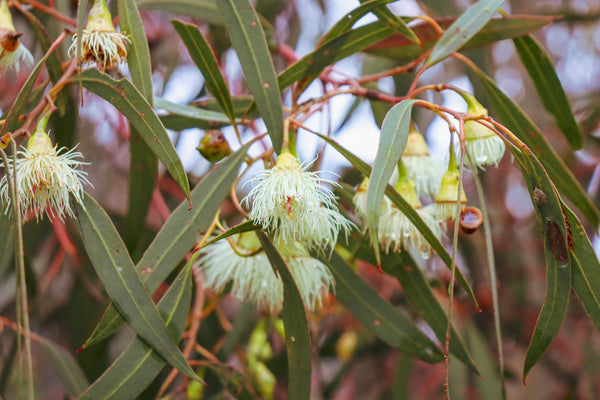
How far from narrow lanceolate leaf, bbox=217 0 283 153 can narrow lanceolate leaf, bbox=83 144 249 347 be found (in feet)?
0.31

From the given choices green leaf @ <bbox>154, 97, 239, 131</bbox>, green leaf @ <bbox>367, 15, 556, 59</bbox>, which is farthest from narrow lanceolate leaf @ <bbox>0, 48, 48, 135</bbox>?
green leaf @ <bbox>367, 15, 556, 59</bbox>

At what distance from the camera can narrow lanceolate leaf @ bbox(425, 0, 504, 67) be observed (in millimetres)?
790

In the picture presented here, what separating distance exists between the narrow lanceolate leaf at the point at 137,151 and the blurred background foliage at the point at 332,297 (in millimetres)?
31

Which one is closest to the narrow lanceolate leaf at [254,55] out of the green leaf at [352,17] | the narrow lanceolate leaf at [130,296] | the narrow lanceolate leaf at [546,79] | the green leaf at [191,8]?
the green leaf at [352,17]

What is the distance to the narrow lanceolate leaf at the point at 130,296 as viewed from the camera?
692 mm

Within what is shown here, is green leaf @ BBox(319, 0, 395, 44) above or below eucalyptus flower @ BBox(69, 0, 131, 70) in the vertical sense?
above

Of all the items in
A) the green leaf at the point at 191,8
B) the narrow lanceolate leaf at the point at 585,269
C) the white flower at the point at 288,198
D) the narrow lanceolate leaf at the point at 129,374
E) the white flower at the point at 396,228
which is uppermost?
the green leaf at the point at 191,8

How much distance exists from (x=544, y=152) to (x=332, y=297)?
0.70m

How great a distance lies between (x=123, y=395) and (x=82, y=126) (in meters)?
1.44

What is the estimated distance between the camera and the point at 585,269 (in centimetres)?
70

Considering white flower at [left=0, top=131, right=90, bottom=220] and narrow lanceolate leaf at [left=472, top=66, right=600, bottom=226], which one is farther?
narrow lanceolate leaf at [left=472, top=66, right=600, bottom=226]

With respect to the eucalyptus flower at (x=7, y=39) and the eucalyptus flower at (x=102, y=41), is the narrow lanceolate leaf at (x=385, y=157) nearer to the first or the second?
the eucalyptus flower at (x=102, y=41)

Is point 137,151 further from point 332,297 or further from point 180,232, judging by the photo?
point 332,297

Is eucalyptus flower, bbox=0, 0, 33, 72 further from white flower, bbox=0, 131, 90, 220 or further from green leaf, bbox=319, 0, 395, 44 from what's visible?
green leaf, bbox=319, 0, 395, 44
